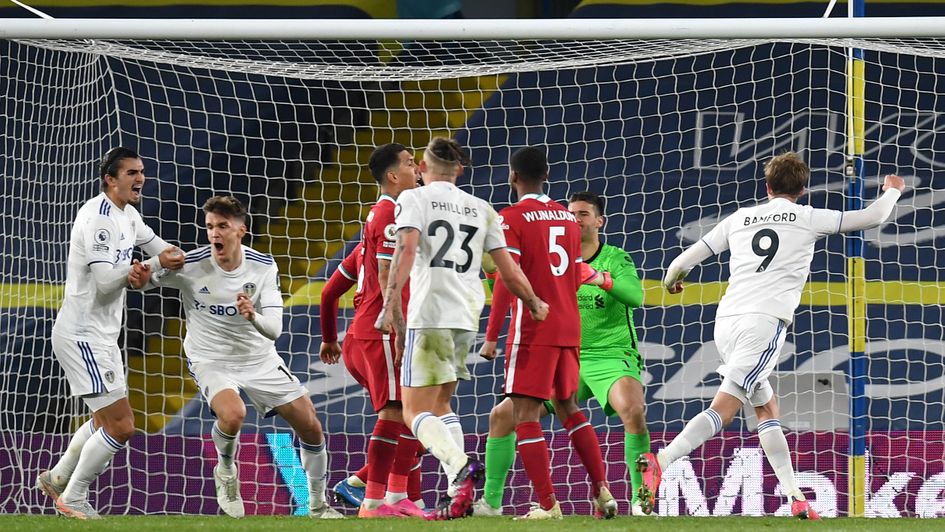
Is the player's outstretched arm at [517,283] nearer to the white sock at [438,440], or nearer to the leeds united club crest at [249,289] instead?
the white sock at [438,440]

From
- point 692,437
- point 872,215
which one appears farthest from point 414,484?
point 872,215

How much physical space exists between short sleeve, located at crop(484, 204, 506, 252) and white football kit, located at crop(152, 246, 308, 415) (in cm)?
153

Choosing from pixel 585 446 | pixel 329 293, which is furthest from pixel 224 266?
pixel 585 446

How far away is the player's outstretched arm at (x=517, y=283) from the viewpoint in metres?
5.36

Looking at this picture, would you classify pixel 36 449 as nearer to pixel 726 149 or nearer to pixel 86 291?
pixel 86 291

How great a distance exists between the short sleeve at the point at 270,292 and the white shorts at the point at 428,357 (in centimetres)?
133

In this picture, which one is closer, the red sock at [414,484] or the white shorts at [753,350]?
the white shorts at [753,350]

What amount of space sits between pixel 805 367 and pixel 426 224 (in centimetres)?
482

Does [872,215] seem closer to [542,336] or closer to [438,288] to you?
[542,336]

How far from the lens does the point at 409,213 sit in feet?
17.4

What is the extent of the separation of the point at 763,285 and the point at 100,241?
355 cm

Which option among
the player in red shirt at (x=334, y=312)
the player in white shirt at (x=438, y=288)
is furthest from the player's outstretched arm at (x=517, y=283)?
the player in red shirt at (x=334, y=312)

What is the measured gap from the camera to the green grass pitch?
5.24m

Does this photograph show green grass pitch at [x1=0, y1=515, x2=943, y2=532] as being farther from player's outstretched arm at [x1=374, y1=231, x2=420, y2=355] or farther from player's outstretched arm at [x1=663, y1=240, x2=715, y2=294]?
player's outstretched arm at [x1=663, y1=240, x2=715, y2=294]
